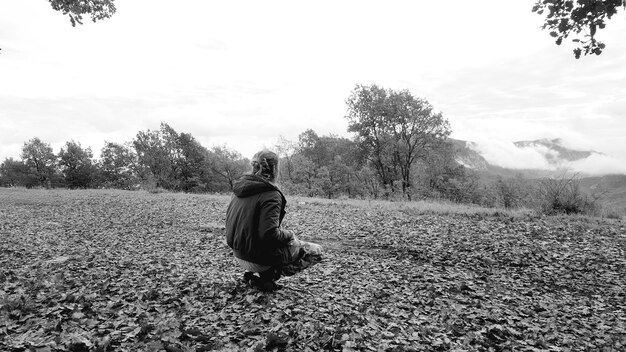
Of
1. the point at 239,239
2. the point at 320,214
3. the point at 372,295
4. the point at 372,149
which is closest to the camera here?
the point at 239,239

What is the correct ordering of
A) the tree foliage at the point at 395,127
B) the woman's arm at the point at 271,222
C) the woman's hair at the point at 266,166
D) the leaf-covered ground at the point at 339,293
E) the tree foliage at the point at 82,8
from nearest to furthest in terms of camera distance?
the leaf-covered ground at the point at 339,293 → the woman's arm at the point at 271,222 → the woman's hair at the point at 266,166 → the tree foliage at the point at 82,8 → the tree foliage at the point at 395,127

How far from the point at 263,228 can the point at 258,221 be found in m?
0.15

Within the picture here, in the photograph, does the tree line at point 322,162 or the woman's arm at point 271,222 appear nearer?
the woman's arm at point 271,222

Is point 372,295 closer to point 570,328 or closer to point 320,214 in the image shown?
point 570,328

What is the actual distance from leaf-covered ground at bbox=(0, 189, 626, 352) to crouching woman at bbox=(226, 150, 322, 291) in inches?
29.2

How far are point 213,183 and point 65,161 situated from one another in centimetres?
3200

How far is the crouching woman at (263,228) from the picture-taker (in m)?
5.11

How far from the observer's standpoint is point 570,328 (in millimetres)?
5367

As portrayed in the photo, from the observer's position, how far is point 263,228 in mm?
5047

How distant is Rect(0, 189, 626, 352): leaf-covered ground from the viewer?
181 inches

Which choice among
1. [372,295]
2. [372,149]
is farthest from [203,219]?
[372,149]

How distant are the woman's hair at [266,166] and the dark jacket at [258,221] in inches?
5.8

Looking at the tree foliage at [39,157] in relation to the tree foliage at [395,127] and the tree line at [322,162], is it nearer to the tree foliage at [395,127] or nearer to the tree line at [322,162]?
the tree line at [322,162]

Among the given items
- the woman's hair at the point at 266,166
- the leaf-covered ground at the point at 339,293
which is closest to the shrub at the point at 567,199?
the leaf-covered ground at the point at 339,293
